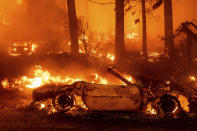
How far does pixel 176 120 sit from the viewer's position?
19.5 feet

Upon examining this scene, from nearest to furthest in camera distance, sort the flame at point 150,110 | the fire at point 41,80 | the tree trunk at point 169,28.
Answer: the flame at point 150,110
the fire at point 41,80
the tree trunk at point 169,28

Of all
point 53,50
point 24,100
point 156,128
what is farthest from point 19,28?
point 156,128

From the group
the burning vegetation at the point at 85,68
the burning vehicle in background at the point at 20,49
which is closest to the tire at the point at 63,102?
the burning vegetation at the point at 85,68

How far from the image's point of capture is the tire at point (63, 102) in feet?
22.0

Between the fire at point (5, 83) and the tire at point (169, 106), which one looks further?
the fire at point (5, 83)

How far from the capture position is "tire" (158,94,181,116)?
6.22 m

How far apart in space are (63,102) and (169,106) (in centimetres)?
371

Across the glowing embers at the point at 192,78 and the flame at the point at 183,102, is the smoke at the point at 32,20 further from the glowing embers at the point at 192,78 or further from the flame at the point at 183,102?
the flame at the point at 183,102

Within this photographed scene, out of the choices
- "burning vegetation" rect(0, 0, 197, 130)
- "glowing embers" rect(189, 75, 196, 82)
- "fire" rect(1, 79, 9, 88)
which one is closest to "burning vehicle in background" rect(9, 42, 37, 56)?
"burning vegetation" rect(0, 0, 197, 130)

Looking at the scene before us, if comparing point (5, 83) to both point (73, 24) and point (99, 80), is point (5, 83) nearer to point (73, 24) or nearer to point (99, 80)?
point (99, 80)

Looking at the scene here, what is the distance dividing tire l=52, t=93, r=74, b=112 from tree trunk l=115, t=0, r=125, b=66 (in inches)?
224

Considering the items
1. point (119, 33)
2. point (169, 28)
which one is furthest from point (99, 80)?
point (169, 28)

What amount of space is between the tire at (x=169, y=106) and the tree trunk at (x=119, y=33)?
18.5ft

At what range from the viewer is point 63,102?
674 cm
